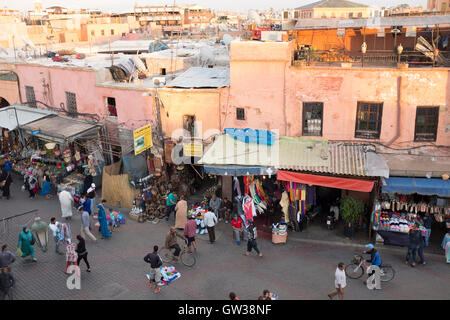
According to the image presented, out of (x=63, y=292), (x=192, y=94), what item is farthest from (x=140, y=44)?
(x=63, y=292)

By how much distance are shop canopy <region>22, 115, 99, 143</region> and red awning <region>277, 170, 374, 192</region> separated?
1063 centimetres

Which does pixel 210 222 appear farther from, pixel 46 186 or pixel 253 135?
pixel 46 186

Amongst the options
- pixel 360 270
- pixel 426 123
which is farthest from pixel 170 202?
pixel 426 123

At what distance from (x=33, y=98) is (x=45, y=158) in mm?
5549

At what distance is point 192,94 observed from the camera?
18000mm

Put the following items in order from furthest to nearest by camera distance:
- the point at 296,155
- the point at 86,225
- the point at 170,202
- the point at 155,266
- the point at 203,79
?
the point at 203,79 → the point at 170,202 → the point at 296,155 → the point at 86,225 → the point at 155,266

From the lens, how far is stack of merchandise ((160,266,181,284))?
12.6 metres

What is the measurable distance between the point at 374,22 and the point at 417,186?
21.2ft

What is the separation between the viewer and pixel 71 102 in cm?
2288

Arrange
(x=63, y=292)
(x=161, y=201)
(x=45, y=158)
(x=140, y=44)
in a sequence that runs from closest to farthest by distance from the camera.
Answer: (x=63, y=292), (x=161, y=201), (x=45, y=158), (x=140, y=44)

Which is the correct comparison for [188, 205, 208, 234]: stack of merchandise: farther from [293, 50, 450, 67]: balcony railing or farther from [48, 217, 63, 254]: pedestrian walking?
[293, 50, 450, 67]: balcony railing

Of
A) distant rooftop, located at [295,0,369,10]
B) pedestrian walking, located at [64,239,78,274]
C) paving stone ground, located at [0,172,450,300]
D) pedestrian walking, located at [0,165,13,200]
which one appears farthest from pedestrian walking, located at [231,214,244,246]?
distant rooftop, located at [295,0,369,10]
